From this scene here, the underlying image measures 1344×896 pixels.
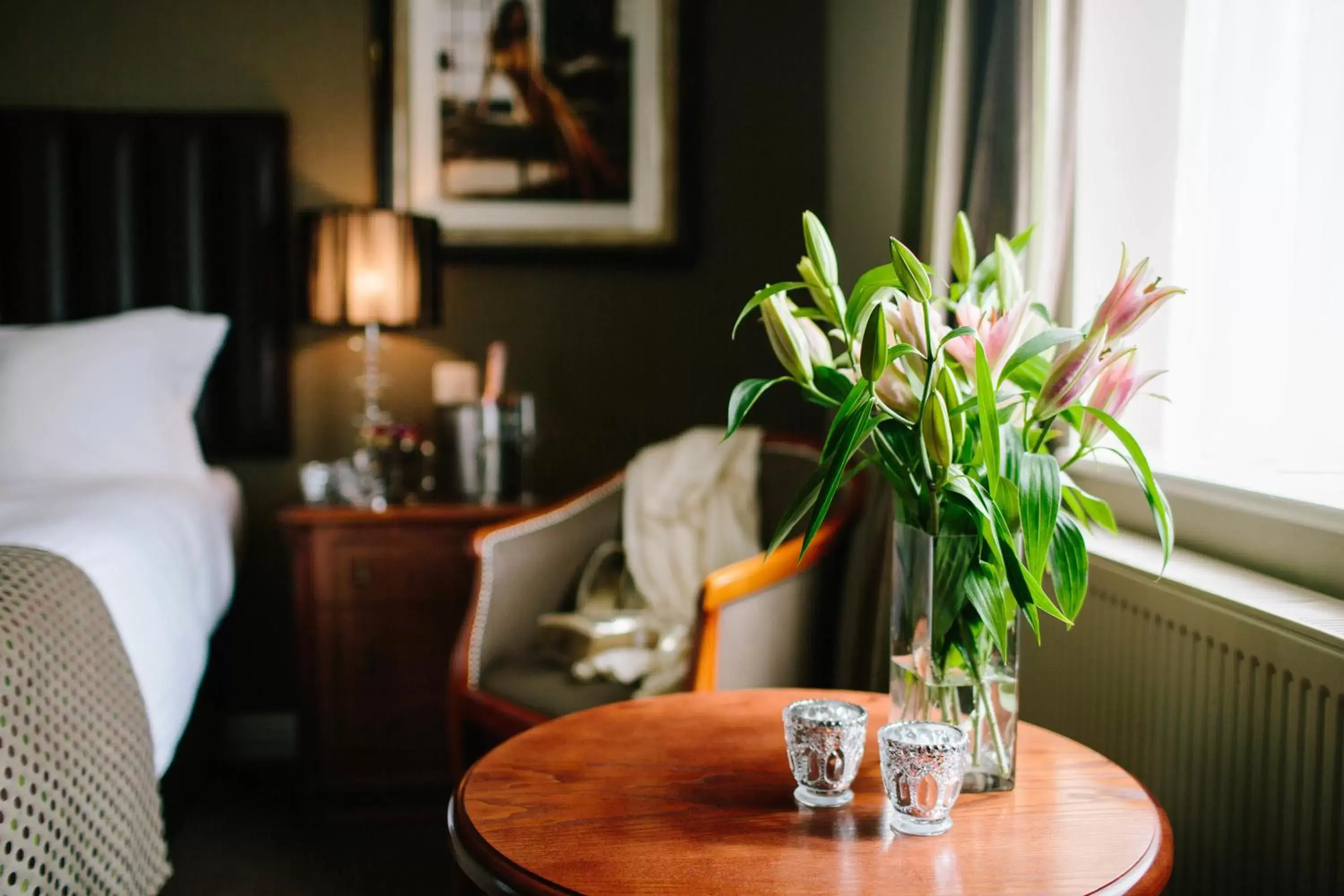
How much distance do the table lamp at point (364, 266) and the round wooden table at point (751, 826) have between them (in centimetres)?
157

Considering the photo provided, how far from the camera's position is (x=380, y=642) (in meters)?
2.49

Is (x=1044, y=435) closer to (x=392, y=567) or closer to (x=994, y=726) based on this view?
(x=994, y=726)

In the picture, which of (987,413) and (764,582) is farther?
(764,582)

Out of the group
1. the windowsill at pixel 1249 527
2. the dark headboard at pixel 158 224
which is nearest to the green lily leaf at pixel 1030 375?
the windowsill at pixel 1249 527

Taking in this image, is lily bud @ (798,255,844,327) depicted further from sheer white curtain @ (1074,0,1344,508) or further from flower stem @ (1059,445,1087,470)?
sheer white curtain @ (1074,0,1344,508)

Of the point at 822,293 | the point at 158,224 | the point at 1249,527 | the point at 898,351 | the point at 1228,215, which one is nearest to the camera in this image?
the point at 898,351

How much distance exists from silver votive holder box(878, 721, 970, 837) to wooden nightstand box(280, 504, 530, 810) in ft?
5.40

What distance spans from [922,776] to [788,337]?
43cm

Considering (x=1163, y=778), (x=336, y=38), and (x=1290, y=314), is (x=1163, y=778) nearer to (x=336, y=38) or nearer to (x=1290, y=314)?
(x=1290, y=314)

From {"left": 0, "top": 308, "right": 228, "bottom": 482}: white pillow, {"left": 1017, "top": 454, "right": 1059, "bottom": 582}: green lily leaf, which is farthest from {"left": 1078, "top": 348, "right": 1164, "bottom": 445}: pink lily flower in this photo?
{"left": 0, "top": 308, "right": 228, "bottom": 482}: white pillow

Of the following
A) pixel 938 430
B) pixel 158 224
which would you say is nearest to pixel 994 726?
pixel 938 430

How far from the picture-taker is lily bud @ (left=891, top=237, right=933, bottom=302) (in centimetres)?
95

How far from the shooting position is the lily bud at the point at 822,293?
1.08 metres

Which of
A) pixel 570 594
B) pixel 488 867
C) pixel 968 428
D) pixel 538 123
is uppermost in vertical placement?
pixel 538 123
